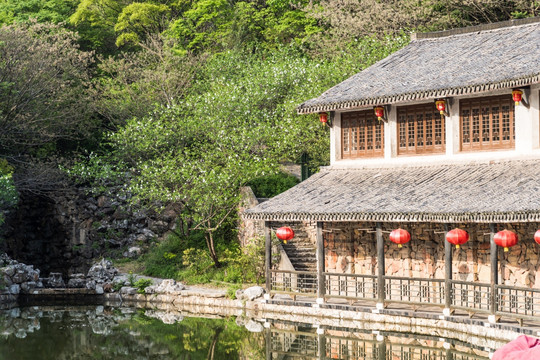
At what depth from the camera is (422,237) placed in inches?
851

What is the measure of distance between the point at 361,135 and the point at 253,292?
206 inches

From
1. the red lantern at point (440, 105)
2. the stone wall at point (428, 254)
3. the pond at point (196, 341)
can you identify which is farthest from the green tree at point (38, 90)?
the red lantern at point (440, 105)

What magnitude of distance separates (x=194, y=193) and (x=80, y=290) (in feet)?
15.0

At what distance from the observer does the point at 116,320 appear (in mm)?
22797

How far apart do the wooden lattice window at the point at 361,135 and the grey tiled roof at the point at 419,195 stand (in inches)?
21.4

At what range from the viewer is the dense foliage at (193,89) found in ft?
91.4

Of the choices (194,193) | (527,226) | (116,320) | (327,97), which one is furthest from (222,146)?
(527,226)

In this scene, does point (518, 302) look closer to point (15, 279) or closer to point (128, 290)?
point (128, 290)

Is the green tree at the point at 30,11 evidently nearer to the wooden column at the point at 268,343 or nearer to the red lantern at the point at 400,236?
the wooden column at the point at 268,343

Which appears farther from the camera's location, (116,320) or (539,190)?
(116,320)

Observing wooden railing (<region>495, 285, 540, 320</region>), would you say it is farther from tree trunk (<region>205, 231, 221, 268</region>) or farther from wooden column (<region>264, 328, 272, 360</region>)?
tree trunk (<region>205, 231, 221, 268</region>)

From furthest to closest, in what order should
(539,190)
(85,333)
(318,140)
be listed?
(318,140) < (85,333) < (539,190)

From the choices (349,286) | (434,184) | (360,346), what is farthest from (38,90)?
(360,346)

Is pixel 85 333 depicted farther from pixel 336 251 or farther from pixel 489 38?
pixel 489 38
